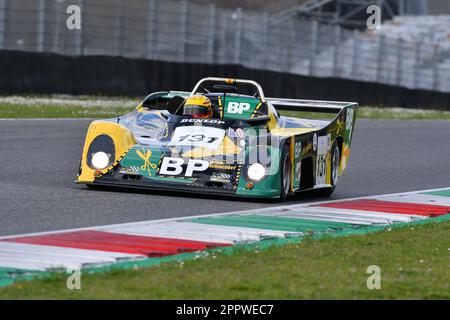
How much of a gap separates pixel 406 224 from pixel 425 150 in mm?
9571

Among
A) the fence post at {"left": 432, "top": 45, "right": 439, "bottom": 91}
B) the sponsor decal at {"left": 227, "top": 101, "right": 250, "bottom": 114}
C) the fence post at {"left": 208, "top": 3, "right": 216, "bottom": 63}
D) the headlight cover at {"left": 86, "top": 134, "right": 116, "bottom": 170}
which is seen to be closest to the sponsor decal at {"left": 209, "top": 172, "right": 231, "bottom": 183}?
the headlight cover at {"left": 86, "top": 134, "right": 116, "bottom": 170}

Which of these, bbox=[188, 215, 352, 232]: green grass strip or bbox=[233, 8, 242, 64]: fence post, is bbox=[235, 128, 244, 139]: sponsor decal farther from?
bbox=[233, 8, 242, 64]: fence post

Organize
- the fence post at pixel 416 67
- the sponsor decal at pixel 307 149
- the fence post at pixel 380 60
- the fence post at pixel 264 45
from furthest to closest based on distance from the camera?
the fence post at pixel 416 67, the fence post at pixel 380 60, the fence post at pixel 264 45, the sponsor decal at pixel 307 149

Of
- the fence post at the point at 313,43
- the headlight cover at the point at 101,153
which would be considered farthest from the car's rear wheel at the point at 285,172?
the fence post at the point at 313,43

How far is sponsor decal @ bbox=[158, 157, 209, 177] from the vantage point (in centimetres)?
1062

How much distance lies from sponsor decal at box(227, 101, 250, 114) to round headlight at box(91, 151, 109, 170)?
148 centimetres

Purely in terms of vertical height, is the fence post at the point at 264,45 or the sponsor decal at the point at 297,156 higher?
the fence post at the point at 264,45

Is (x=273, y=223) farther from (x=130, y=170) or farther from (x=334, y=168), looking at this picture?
(x=334, y=168)

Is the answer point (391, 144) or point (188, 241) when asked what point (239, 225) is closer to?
point (188, 241)

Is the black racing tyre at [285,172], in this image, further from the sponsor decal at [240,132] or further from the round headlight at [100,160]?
the round headlight at [100,160]

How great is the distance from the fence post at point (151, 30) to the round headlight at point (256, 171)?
58.0 feet

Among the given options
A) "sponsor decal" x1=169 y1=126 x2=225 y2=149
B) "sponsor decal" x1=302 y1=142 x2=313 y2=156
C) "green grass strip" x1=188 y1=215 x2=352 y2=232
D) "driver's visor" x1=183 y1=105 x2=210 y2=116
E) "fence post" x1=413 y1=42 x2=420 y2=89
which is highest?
"fence post" x1=413 y1=42 x2=420 y2=89

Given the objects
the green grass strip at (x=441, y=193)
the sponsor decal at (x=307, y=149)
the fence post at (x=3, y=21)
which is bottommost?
the green grass strip at (x=441, y=193)

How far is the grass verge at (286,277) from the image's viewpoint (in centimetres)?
626
